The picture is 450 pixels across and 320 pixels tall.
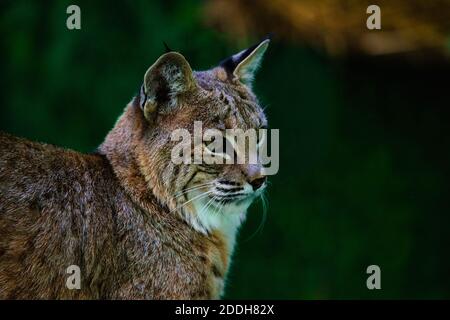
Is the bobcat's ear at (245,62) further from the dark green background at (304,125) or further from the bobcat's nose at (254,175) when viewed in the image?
the dark green background at (304,125)

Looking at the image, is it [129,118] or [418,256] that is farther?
[418,256]

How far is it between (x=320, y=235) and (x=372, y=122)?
4.58ft

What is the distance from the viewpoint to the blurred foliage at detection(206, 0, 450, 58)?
30.9 feet

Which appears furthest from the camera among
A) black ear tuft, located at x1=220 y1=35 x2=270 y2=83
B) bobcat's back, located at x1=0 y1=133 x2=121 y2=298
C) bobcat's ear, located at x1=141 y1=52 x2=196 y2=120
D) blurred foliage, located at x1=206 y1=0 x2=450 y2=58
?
blurred foliage, located at x1=206 y1=0 x2=450 y2=58

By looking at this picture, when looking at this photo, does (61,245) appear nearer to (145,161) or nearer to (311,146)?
(145,161)

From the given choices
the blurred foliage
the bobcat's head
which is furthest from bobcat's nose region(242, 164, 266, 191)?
the blurred foliage

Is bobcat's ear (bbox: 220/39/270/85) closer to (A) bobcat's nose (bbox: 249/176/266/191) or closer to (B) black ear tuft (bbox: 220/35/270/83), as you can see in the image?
(B) black ear tuft (bbox: 220/35/270/83)

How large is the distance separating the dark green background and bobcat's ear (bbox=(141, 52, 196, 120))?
12.2 feet

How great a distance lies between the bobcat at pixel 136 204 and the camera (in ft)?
16.1

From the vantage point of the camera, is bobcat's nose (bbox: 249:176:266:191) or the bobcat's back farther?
bobcat's nose (bbox: 249:176:266:191)

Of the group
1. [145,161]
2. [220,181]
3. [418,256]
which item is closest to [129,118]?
[145,161]

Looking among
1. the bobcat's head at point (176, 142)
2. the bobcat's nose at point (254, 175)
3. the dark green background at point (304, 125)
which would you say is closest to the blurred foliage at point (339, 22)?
the dark green background at point (304, 125)

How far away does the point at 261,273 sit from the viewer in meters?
9.71

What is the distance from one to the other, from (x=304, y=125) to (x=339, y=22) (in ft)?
3.77
